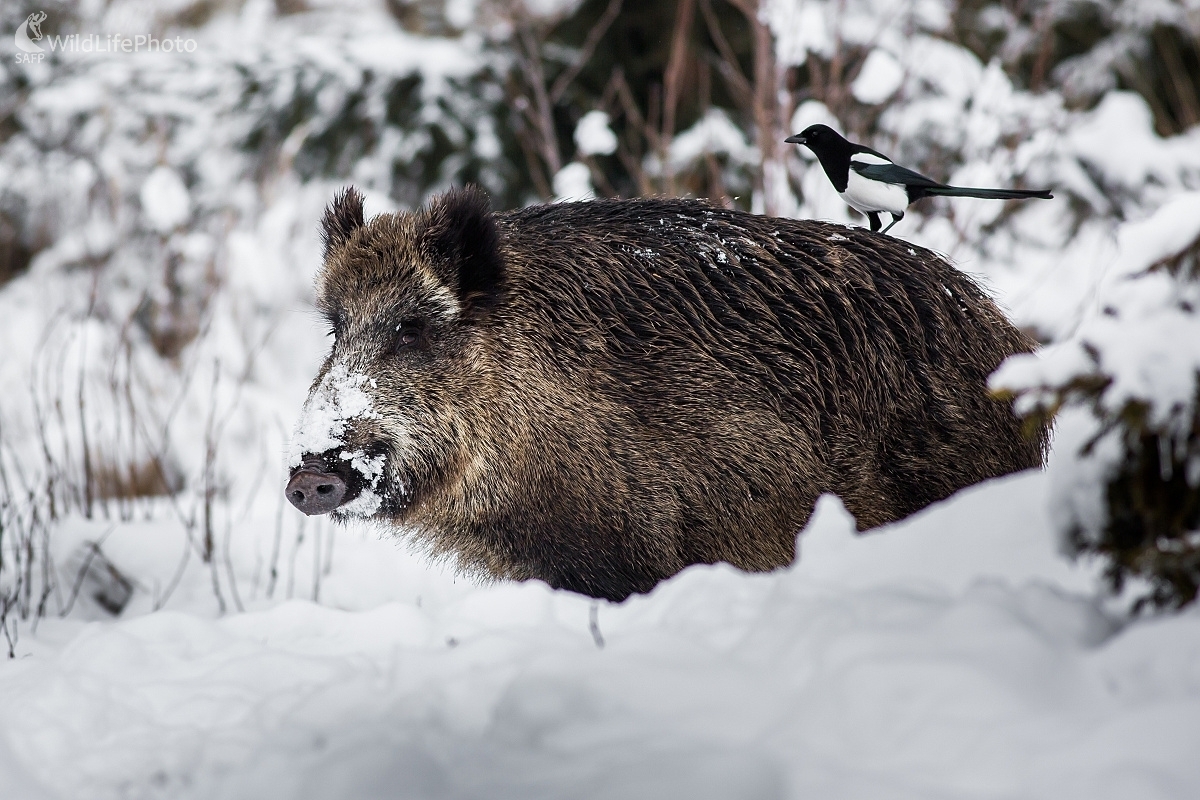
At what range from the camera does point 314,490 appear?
125 inches

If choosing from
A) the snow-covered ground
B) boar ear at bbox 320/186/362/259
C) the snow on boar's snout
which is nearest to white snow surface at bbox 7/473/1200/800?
the snow-covered ground

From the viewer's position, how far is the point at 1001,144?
280 inches

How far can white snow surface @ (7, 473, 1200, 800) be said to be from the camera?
1765 mm

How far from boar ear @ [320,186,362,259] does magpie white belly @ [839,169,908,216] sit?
5.63 ft

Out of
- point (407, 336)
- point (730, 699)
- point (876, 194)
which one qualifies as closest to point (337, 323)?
point (407, 336)

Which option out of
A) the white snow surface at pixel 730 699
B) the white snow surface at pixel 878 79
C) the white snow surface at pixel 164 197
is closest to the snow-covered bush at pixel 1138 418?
the white snow surface at pixel 730 699

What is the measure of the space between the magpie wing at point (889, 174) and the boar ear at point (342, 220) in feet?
5.71

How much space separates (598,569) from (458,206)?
49.7 inches

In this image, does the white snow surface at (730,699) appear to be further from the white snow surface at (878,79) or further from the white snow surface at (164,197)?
the white snow surface at (164,197)

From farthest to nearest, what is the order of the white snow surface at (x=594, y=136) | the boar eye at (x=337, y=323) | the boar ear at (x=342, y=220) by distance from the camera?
1. the white snow surface at (x=594, y=136)
2. the boar ear at (x=342, y=220)
3. the boar eye at (x=337, y=323)

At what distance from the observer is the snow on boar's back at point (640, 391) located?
3.28 m

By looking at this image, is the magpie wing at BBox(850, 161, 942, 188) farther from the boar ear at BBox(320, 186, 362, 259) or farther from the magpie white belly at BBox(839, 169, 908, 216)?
the boar ear at BBox(320, 186, 362, 259)

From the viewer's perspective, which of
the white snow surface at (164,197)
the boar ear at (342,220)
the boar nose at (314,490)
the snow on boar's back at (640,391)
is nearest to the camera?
the boar nose at (314,490)

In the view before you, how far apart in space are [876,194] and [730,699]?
1.92m
